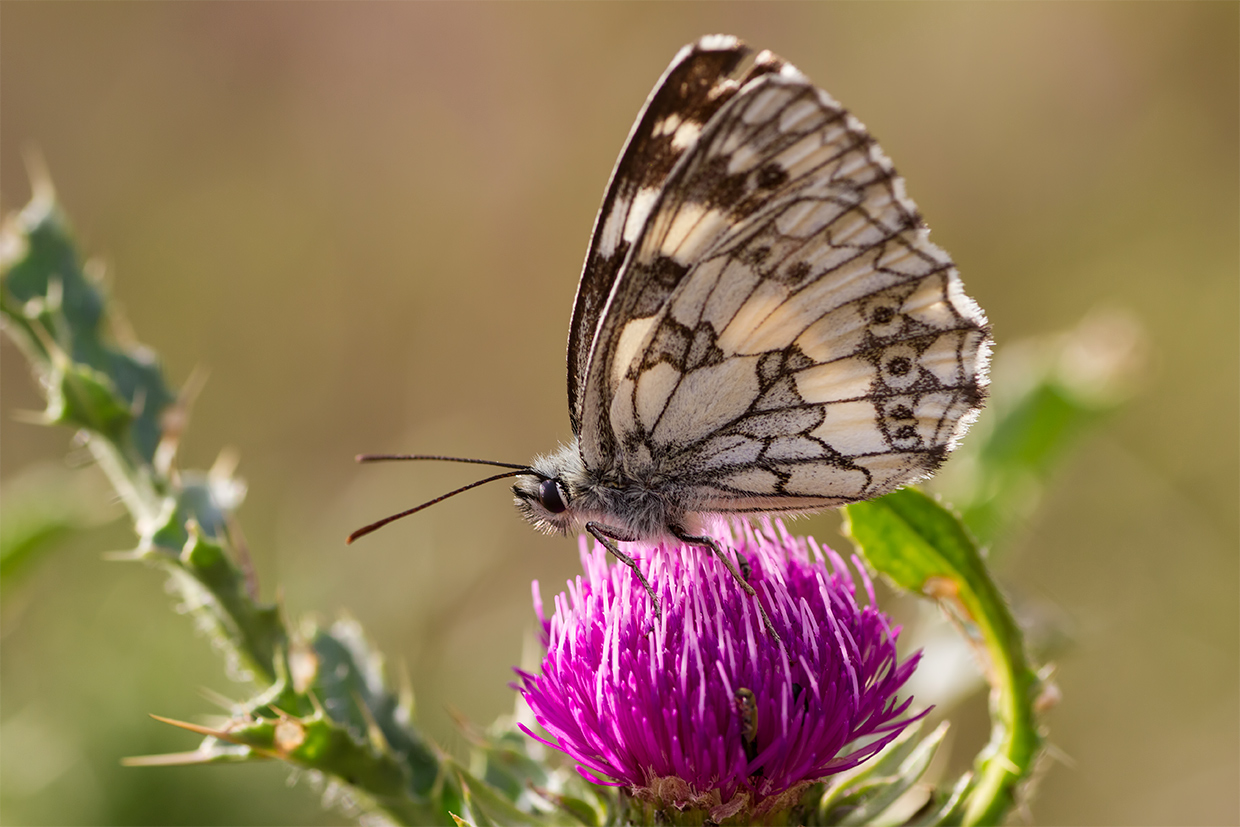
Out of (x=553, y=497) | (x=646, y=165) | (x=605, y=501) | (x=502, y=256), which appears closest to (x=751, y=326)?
(x=646, y=165)

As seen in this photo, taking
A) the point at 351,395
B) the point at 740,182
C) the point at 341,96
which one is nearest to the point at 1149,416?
the point at 740,182

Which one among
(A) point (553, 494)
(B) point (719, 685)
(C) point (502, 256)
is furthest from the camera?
(C) point (502, 256)

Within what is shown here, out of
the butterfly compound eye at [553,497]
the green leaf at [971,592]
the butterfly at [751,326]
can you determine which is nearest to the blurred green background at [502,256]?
the butterfly compound eye at [553,497]

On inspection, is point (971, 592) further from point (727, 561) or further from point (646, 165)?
point (646, 165)

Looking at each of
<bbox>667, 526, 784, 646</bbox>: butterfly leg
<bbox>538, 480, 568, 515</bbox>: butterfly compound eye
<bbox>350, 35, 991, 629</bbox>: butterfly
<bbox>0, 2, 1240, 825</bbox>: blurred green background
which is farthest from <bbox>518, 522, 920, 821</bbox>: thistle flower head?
<bbox>0, 2, 1240, 825</bbox>: blurred green background

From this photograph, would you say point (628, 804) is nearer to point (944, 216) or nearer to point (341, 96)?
point (944, 216)

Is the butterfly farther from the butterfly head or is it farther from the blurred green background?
the blurred green background

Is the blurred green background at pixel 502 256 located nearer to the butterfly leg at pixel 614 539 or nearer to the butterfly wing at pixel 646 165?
the butterfly leg at pixel 614 539
